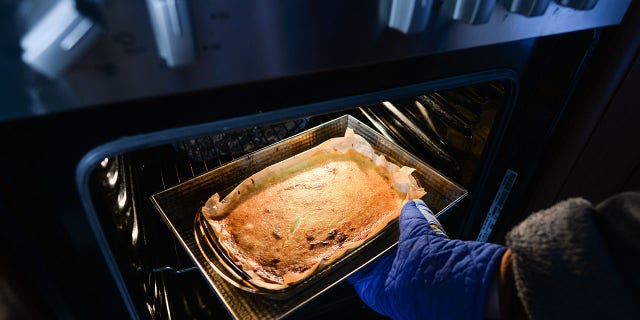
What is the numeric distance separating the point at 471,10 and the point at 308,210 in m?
0.76

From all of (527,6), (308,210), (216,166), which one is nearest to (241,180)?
(216,166)

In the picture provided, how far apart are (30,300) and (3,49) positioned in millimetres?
377

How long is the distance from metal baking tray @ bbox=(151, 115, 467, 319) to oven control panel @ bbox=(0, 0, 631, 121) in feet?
1.98

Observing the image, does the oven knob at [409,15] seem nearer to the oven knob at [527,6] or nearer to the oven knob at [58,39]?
the oven knob at [527,6]

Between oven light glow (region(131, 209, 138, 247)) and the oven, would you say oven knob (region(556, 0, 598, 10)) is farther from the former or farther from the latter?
oven light glow (region(131, 209, 138, 247))

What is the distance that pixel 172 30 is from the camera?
422mm

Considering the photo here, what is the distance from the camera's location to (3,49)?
1.25ft

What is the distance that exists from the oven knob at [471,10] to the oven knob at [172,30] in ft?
1.16

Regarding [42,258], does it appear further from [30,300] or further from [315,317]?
[315,317]

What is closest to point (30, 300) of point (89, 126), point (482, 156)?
point (89, 126)

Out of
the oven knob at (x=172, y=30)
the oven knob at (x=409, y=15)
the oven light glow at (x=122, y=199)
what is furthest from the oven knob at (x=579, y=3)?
the oven light glow at (x=122, y=199)

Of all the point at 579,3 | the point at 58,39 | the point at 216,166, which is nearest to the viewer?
the point at 58,39

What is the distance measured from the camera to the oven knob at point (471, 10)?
0.54 meters

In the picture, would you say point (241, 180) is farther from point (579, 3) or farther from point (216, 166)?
point (579, 3)
